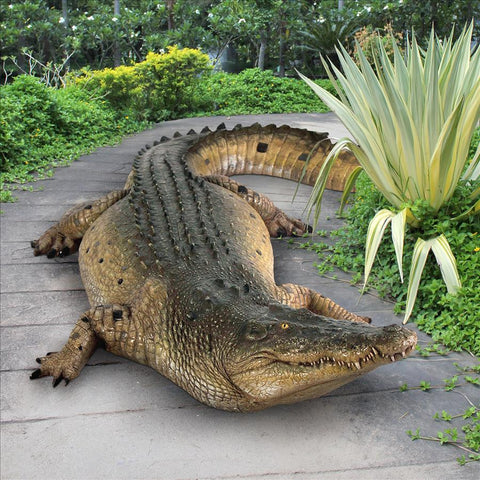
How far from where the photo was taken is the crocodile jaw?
2102mm

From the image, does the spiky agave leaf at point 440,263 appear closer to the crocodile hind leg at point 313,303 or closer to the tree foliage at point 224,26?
the crocodile hind leg at point 313,303

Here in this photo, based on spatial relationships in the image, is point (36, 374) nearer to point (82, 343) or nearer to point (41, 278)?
point (82, 343)

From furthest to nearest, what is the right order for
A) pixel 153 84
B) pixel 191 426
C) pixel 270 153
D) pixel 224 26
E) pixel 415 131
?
pixel 224 26
pixel 153 84
pixel 270 153
pixel 415 131
pixel 191 426

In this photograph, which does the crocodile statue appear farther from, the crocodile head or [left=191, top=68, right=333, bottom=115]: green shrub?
[left=191, top=68, right=333, bottom=115]: green shrub

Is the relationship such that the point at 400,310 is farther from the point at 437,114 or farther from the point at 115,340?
the point at 115,340

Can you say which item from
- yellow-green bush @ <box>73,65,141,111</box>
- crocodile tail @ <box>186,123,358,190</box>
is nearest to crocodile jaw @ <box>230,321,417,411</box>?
crocodile tail @ <box>186,123,358,190</box>

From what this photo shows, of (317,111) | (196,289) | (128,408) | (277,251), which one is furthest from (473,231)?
(317,111)

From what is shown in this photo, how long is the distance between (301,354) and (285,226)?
238 cm

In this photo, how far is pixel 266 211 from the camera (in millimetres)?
4504

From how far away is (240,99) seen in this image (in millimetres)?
11438

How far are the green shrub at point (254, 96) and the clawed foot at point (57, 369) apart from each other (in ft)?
26.9

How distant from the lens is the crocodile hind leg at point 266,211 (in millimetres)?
4469

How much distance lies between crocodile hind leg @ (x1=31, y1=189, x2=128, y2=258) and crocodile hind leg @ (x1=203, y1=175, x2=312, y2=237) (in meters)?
0.84

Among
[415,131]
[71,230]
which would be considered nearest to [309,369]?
[415,131]
